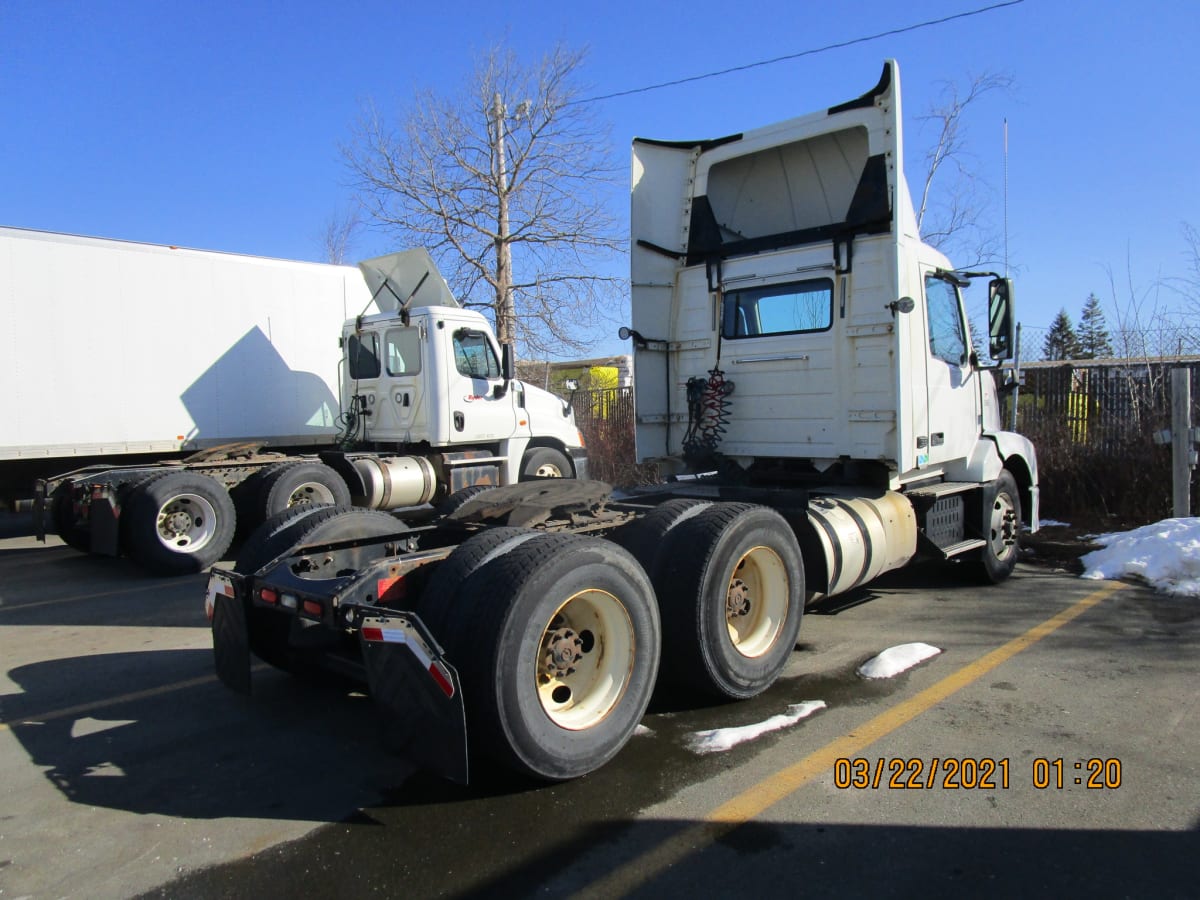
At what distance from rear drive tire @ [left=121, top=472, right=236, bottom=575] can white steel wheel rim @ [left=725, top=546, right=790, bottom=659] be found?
6.65 meters

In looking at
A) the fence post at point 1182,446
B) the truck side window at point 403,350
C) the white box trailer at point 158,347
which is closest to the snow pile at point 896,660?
the fence post at point 1182,446

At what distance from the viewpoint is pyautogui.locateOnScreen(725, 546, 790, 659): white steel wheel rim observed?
500cm

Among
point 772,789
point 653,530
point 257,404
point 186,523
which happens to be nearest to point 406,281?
point 257,404

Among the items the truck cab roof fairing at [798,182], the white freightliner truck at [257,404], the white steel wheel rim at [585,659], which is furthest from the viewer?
the white freightliner truck at [257,404]

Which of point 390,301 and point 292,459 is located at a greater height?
point 390,301

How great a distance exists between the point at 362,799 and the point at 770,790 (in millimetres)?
1833

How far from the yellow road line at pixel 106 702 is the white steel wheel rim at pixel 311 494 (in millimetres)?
4767

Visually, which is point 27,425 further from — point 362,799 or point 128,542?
point 362,799

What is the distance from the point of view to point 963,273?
7.18 m

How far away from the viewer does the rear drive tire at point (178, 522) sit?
867cm

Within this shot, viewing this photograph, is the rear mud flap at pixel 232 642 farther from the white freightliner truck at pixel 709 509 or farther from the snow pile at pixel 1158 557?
the snow pile at pixel 1158 557

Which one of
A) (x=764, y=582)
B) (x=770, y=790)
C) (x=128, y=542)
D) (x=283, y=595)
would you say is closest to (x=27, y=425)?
(x=128, y=542)

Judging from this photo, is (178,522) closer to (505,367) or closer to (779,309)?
(505,367)

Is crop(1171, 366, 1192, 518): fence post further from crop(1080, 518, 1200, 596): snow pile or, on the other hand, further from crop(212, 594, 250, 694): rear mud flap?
crop(212, 594, 250, 694): rear mud flap
